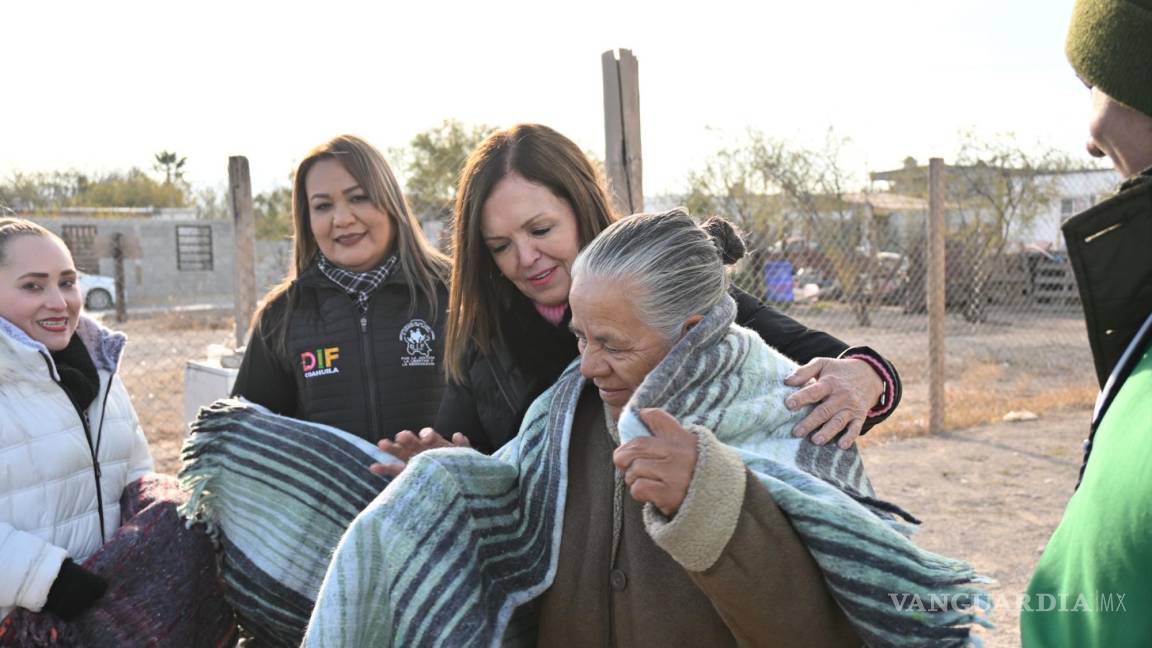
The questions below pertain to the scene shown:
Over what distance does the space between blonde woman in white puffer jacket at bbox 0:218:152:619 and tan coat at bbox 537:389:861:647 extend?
1.36m

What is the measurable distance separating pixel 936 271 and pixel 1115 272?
6273 millimetres

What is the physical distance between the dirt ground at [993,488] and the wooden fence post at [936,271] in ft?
2.17

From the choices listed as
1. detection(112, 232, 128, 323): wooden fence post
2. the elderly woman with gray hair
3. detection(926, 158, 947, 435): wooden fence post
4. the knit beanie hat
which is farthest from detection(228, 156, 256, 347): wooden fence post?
detection(112, 232, 128, 323): wooden fence post

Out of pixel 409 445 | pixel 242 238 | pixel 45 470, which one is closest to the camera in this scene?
pixel 409 445

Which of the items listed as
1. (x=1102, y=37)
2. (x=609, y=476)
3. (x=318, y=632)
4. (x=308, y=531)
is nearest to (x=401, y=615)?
→ (x=318, y=632)

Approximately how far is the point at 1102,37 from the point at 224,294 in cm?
2680

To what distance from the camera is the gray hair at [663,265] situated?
6.29 feet

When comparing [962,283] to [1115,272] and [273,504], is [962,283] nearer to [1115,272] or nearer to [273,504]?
[273,504]

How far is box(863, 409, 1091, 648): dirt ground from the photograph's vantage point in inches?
188

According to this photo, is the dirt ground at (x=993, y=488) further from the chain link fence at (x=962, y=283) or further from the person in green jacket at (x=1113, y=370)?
the person in green jacket at (x=1113, y=370)

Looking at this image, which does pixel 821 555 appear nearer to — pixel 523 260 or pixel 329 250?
pixel 523 260

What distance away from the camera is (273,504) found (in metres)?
2.47

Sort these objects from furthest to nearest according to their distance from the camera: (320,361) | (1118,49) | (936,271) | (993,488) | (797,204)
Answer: (797,204)
(936,271)
(993,488)
(320,361)
(1118,49)

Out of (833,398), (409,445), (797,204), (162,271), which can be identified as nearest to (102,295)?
(162,271)
